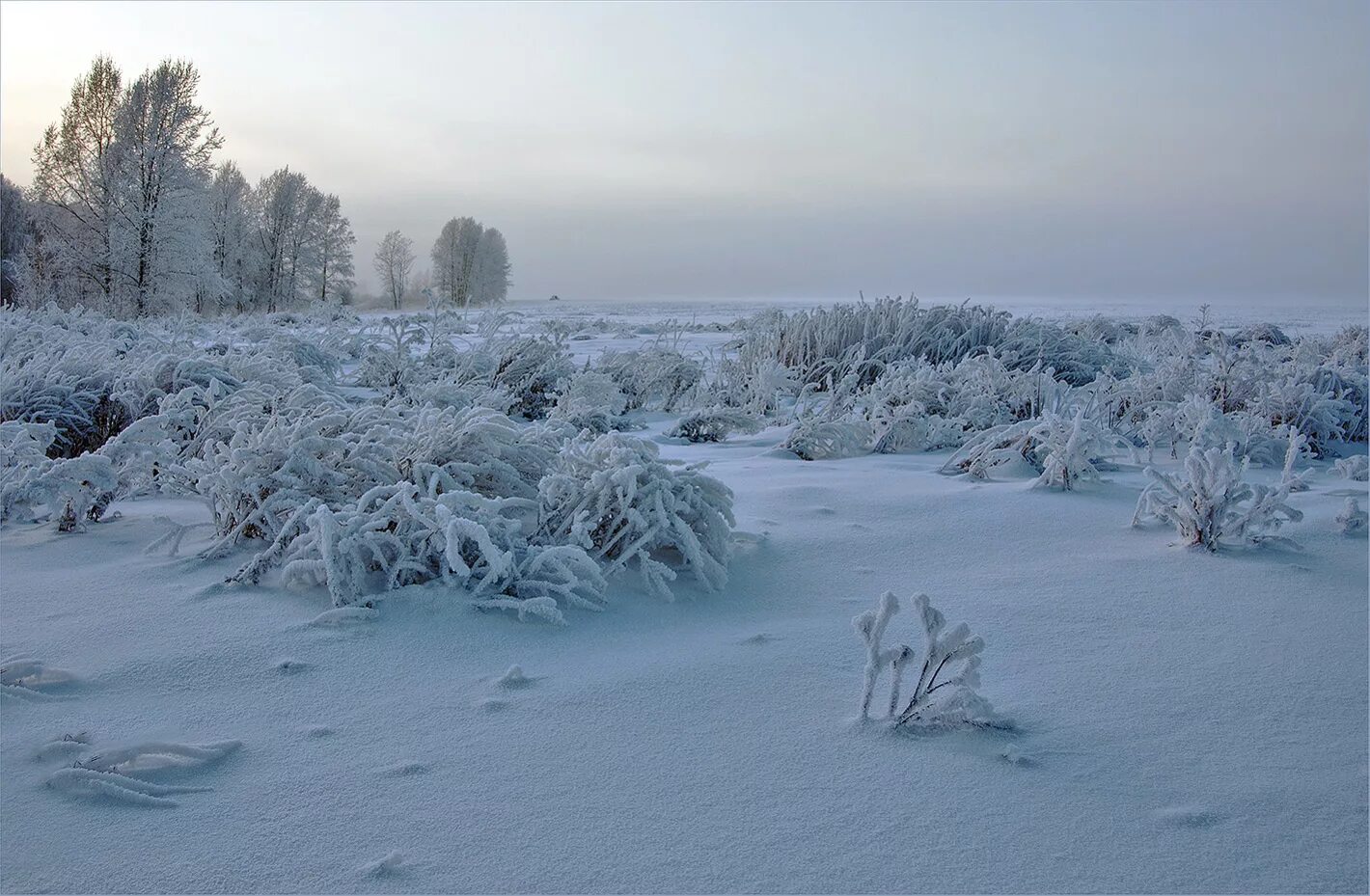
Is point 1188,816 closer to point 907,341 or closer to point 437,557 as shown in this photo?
point 437,557

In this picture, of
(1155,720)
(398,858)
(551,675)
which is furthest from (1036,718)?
(398,858)

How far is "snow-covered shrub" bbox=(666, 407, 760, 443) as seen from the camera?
18.2 ft

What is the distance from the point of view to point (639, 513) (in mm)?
2746

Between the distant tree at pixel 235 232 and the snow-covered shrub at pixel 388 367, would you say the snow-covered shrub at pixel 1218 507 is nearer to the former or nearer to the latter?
the snow-covered shrub at pixel 388 367

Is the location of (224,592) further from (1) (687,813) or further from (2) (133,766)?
(1) (687,813)

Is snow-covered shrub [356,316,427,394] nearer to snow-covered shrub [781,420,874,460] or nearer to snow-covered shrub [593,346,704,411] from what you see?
snow-covered shrub [593,346,704,411]

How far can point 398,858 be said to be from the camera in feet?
4.52

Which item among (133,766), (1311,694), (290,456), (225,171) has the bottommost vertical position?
(133,766)

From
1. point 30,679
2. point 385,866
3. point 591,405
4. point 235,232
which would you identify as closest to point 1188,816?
point 385,866

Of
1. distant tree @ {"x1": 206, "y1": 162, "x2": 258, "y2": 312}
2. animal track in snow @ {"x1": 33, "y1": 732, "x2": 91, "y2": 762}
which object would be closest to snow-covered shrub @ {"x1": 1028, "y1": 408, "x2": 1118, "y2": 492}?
animal track in snow @ {"x1": 33, "y1": 732, "x2": 91, "y2": 762}

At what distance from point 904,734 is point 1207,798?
51 cm

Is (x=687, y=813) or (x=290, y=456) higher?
(x=290, y=456)

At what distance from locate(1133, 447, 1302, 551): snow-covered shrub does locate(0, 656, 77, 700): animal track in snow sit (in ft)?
10.00

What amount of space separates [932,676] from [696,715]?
0.48 m
